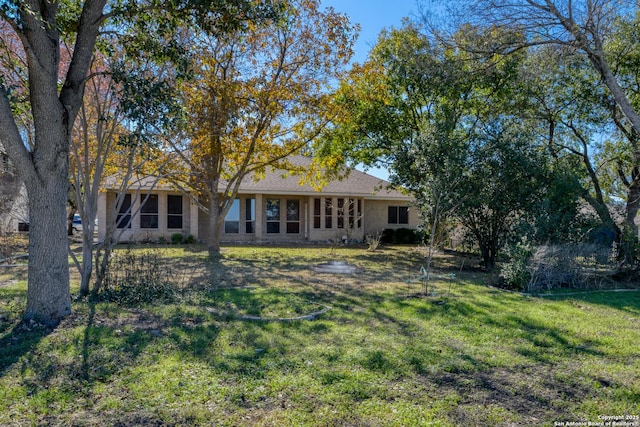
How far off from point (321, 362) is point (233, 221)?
17003 mm

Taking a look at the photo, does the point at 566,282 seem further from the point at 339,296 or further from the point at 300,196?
the point at 300,196

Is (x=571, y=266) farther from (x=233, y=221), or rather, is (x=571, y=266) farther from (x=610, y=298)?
(x=233, y=221)

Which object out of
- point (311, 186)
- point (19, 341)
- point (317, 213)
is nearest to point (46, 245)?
point (19, 341)

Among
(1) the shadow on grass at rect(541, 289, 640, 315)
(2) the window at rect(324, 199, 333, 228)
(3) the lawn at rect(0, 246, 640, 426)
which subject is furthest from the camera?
(2) the window at rect(324, 199, 333, 228)

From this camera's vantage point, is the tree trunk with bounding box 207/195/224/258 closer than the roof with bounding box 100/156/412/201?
Yes

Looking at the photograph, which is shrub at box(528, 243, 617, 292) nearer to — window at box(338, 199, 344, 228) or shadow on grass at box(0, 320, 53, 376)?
shadow on grass at box(0, 320, 53, 376)

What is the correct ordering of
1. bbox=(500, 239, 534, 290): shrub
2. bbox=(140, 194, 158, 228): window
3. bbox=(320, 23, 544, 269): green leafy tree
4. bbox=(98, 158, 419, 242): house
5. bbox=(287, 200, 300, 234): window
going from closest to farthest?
bbox=(500, 239, 534, 290): shrub, bbox=(320, 23, 544, 269): green leafy tree, bbox=(140, 194, 158, 228): window, bbox=(98, 158, 419, 242): house, bbox=(287, 200, 300, 234): window

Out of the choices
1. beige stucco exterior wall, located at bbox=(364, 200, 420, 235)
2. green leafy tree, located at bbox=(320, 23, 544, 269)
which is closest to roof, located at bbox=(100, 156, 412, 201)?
beige stucco exterior wall, located at bbox=(364, 200, 420, 235)

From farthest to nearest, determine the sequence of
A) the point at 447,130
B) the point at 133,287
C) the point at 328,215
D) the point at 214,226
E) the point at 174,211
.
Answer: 1. the point at 328,215
2. the point at 174,211
3. the point at 214,226
4. the point at 447,130
5. the point at 133,287

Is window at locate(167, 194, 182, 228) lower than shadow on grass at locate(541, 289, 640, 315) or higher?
higher

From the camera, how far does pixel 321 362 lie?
4422 mm

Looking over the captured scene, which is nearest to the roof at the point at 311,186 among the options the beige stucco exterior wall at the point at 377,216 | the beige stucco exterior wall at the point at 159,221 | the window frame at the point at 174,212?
the beige stucco exterior wall at the point at 377,216

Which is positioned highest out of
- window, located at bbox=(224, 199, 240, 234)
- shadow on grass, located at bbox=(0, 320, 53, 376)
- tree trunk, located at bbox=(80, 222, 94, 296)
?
window, located at bbox=(224, 199, 240, 234)

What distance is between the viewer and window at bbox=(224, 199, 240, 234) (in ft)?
68.0
